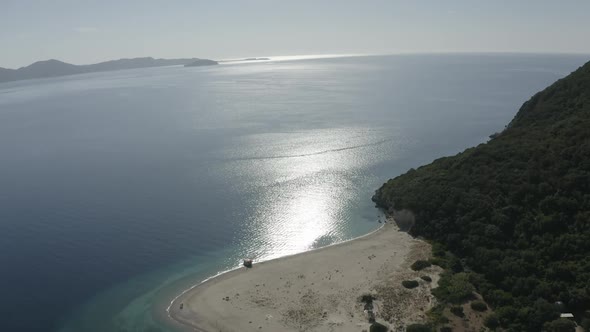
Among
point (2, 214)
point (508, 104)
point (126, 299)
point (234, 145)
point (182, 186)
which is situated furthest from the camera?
point (508, 104)

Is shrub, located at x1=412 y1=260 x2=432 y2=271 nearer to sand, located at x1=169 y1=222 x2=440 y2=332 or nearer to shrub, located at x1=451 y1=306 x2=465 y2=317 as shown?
sand, located at x1=169 y1=222 x2=440 y2=332

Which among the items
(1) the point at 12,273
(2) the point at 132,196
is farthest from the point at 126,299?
(2) the point at 132,196

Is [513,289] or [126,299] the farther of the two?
[126,299]

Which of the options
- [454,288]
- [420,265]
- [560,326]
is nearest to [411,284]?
[420,265]

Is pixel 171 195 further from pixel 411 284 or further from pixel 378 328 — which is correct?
pixel 378 328

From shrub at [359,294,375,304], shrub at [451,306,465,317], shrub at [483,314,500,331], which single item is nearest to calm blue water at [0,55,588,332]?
shrub at [359,294,375,304]

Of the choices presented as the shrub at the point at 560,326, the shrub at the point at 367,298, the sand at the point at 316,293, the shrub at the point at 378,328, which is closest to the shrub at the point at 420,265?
the sand at the point at 316,293

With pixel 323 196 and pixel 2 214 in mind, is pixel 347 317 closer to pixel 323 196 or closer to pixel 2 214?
pixel 323 196
